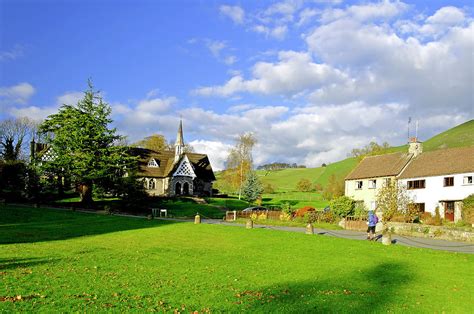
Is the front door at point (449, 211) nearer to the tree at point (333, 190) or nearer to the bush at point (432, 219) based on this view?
the bush at point (432, 219)

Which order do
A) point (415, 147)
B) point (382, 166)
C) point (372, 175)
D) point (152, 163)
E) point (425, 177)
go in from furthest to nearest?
1. point (152, 163)
2. point (382, 166)
3. point (372, 175)
4. point (415, 147)
5. point (425, 177)

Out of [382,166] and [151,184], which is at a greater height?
[382,166]

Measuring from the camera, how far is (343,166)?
124188 millimetres

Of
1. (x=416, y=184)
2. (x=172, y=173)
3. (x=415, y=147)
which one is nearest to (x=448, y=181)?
(x=416, y=184)

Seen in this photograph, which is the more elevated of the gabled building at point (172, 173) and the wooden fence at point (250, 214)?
the gabled building at point (172, 173)

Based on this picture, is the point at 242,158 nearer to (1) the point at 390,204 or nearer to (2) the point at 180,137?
(2) the point at 180,137

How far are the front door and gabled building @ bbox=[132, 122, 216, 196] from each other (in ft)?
131

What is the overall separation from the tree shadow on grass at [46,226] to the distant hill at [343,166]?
216 ft

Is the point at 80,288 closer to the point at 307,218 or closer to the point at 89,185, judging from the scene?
the point at 307,218

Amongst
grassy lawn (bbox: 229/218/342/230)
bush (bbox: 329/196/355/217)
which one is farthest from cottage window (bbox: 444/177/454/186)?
grassy lawn (bbox: 229/218/342/230)

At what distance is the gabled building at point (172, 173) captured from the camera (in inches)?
2766

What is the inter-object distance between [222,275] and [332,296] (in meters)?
4.29

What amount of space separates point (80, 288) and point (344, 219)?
32067 millimetres

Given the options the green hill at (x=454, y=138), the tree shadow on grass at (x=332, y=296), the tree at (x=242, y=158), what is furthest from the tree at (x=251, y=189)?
the green hill at (x=454, y=138)
